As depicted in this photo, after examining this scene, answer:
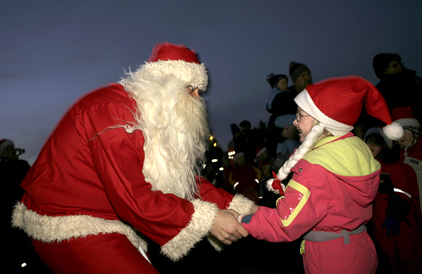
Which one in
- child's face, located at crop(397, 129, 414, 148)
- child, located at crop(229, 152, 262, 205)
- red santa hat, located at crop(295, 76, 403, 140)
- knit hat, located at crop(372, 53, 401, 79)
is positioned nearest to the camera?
red santa hat, located at crop(295, 76, 403, 140)

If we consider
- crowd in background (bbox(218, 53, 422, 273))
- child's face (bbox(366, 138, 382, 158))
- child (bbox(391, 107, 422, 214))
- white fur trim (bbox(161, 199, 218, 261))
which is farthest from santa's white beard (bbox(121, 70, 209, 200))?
child (bbox(391, 107, 422, 214))

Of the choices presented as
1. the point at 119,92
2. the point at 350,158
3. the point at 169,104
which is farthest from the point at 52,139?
the point at 350,158

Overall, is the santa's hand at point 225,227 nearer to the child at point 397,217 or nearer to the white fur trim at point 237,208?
the white fur trim at point 237,208

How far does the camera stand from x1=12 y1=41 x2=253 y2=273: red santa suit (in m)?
1.59

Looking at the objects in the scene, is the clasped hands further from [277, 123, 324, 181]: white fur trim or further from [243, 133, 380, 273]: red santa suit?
[277, 123, 324, 181]: white fur trim

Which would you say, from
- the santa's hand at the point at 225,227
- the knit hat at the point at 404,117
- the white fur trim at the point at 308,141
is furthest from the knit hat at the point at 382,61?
the santa's hand at the point at 225,227

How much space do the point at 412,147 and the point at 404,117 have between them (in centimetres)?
58

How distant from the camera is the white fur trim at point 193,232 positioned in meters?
1.65

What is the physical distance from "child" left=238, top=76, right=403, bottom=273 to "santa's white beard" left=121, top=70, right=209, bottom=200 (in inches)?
23.4

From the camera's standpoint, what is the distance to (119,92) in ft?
5.97

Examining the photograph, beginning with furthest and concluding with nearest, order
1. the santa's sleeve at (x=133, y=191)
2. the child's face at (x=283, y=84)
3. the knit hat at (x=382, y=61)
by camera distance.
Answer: the child's face at (x=283, y=84) < the knit hat at (x=382, y=61) < the santa's sleeve at (x=133, y=191)

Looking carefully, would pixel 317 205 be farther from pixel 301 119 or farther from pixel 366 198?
pixel 301 119

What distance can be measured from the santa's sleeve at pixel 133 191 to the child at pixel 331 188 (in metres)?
0.47

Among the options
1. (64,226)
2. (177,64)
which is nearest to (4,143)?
(64,226)
